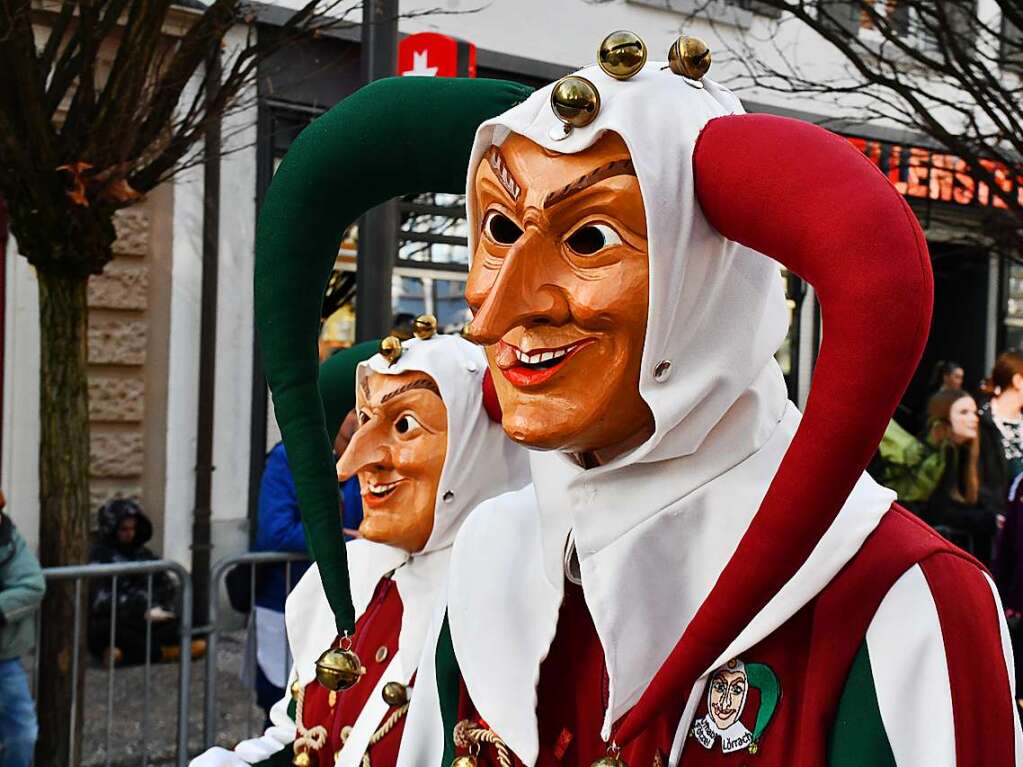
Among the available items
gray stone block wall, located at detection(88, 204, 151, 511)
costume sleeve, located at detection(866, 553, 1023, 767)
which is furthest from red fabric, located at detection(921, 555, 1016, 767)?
gray stone block wall, located at detection(88, 204, 151, 511)

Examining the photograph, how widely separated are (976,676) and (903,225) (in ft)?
1.64

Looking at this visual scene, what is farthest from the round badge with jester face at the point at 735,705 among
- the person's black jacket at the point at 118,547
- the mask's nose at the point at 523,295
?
the person's black jacket at the point at 118,547

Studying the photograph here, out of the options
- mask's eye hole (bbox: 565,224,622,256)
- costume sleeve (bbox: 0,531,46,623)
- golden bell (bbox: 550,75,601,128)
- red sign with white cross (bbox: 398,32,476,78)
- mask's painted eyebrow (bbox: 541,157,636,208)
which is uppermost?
red sign with white cross (bbox: 398,32,476,78)

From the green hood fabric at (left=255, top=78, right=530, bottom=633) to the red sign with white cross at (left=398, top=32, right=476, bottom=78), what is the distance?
257cm

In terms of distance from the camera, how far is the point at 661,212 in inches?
53.9

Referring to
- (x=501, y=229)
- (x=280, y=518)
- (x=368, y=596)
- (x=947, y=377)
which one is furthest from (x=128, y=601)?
(x=947, y=377)

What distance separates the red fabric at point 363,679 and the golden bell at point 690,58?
4.81 ft

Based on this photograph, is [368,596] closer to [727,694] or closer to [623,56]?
[727,694]

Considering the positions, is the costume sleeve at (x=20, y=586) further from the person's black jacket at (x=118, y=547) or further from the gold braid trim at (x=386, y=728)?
the gold braid trim at (x=386, y=728)

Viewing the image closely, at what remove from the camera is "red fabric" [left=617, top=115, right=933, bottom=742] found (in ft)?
3.98

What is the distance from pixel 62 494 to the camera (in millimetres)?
4691

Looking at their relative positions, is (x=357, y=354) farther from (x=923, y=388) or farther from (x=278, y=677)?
(x=923, y=388)

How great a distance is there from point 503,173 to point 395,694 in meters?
1.26

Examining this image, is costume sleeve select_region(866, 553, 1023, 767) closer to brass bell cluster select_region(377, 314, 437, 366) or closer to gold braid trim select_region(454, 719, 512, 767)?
gold braid trim select_region(454, 719, 512, 767)
